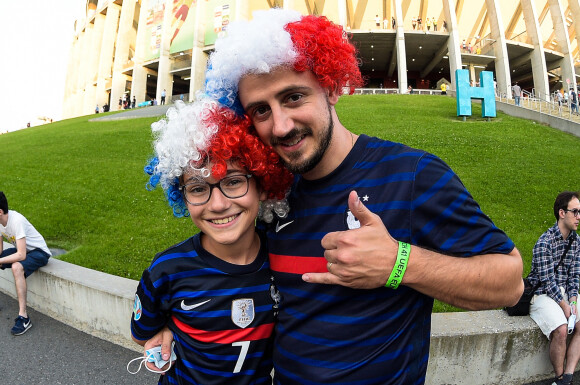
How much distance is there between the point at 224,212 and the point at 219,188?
120mm

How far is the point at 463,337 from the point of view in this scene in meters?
2.82

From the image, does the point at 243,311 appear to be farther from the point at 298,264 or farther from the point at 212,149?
the point at 212,149

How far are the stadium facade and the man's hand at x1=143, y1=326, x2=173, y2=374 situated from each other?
27.6m

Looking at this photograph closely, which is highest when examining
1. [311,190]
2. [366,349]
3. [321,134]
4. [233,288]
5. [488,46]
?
[488,46]

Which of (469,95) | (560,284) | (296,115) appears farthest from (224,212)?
(469,95)

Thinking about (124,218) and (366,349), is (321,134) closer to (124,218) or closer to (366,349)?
(366,349)

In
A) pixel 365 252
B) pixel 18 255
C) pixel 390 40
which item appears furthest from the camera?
pixel 390 40

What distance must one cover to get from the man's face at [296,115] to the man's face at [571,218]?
3328 millimetres

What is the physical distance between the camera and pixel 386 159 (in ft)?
4.72

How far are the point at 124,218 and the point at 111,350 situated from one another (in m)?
3.56

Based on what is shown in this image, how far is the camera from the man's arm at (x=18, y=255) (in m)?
4.28

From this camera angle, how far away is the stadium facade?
98.1 feet

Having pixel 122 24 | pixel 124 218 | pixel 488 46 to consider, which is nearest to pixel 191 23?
pixel 122 24

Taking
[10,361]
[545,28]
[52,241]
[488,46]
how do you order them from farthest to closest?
[545,28] < [488,46] < [52,241] < [10,361]
